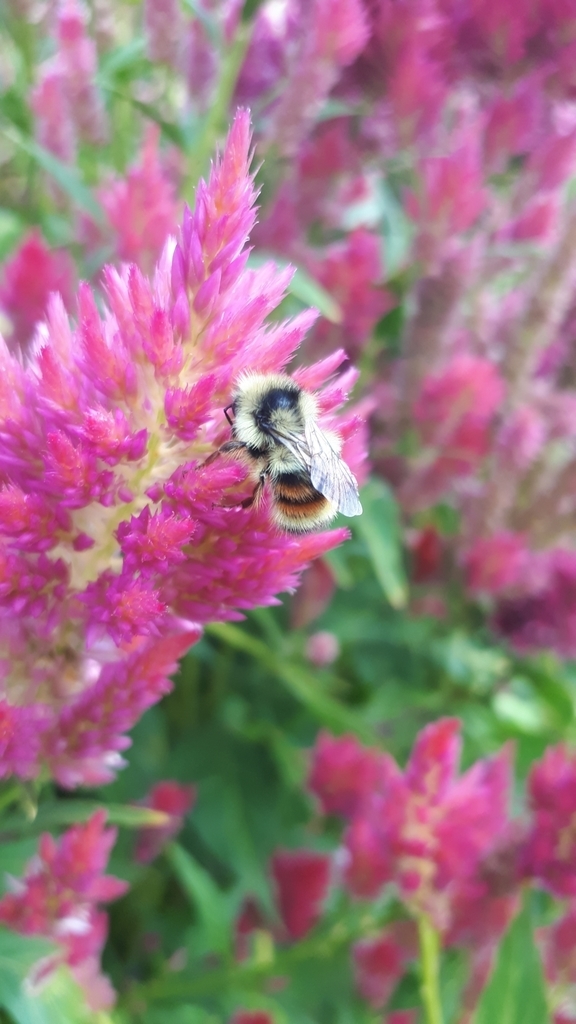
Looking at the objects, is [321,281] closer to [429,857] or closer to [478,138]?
[478,138]

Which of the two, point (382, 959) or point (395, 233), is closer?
point (382, 959)

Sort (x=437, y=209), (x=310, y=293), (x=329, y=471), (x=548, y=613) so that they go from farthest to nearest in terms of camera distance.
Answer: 1. (x=548, y=613)
2. (x=437, y=209)
3. (x=310, y=293)
4. (x=329, y=471)

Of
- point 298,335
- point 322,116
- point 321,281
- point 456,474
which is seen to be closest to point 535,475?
point 456,474

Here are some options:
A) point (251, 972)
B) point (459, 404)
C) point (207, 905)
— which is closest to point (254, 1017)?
point (251, 972)

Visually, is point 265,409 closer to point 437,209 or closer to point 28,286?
point 28,286

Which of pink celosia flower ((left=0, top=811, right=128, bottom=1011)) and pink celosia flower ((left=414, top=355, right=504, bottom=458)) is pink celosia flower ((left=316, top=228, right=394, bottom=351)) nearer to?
pink celosia flower ((left=414, top=355, right=504, bottom=458))

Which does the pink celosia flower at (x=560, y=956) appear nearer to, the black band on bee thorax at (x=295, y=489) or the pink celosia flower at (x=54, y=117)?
the black band on bee thorax at (x=295, y=489)
